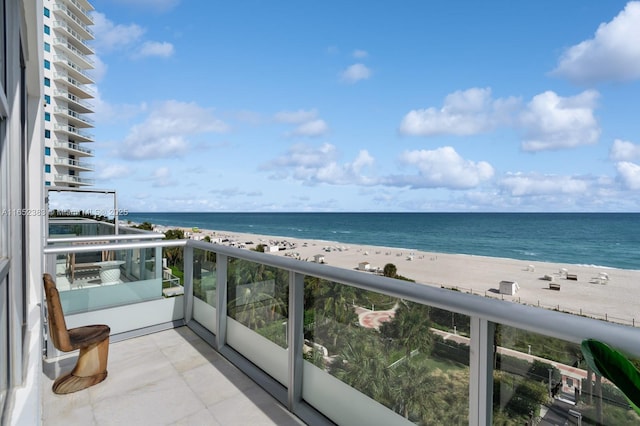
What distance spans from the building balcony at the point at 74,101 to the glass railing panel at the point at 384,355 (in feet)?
137

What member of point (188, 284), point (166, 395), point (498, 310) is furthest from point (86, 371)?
point (498, 310)

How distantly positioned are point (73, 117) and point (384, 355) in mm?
42939

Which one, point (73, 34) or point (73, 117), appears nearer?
point (73, 117)

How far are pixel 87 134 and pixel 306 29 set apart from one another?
3300 cm

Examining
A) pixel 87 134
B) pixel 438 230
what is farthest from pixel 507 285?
pixel 87 134

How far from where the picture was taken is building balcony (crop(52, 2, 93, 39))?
109 ft

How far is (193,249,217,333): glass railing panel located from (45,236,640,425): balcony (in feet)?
0.07

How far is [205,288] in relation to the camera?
3.52m

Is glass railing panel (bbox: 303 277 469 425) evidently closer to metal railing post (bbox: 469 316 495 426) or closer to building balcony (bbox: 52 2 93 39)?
metal railing post (bbox: 469 316 495 426)

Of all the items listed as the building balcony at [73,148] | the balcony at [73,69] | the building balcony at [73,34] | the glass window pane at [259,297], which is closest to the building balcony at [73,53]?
the balcony at [73,69]

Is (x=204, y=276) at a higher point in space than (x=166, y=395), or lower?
higher

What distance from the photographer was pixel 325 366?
2.07 m

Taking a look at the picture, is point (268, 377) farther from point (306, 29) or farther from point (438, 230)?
point (438, 230)

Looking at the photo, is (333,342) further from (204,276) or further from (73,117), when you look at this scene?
(73,117)
